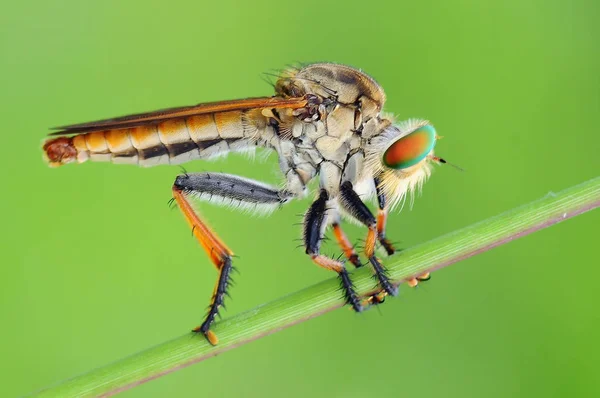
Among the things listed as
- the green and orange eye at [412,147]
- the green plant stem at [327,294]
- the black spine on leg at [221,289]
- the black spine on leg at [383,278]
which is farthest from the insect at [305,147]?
the green plant stem at [327,294]

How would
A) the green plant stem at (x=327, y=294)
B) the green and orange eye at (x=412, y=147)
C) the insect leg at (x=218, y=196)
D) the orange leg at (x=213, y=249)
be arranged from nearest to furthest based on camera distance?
the green plant stem at (x=327, y=294), the orange leg at (x=213, y=249), the insect leg at (x=218, y=196), the green and orange eye at (x=412, y=147)

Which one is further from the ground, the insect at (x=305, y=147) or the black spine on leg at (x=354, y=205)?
the insect at (x=305, y=147)

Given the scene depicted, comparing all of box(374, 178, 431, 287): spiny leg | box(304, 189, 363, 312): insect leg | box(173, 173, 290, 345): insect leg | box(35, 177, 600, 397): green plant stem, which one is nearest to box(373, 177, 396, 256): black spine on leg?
box(374, 178, 431, 287): spiny leg

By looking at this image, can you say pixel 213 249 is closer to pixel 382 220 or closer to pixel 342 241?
pixel 342 241

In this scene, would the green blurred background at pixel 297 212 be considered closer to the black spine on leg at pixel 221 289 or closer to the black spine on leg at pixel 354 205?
the black spine on leg at pixel 354 205

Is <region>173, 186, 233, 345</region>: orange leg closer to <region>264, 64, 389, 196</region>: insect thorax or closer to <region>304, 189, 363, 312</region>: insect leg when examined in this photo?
<region>304, 189, 363, 312</region>: insect leg

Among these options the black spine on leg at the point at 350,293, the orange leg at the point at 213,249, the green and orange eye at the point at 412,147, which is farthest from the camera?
the green and orange eye at the point at 412,147

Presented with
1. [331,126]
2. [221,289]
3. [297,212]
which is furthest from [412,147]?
[297,212]
